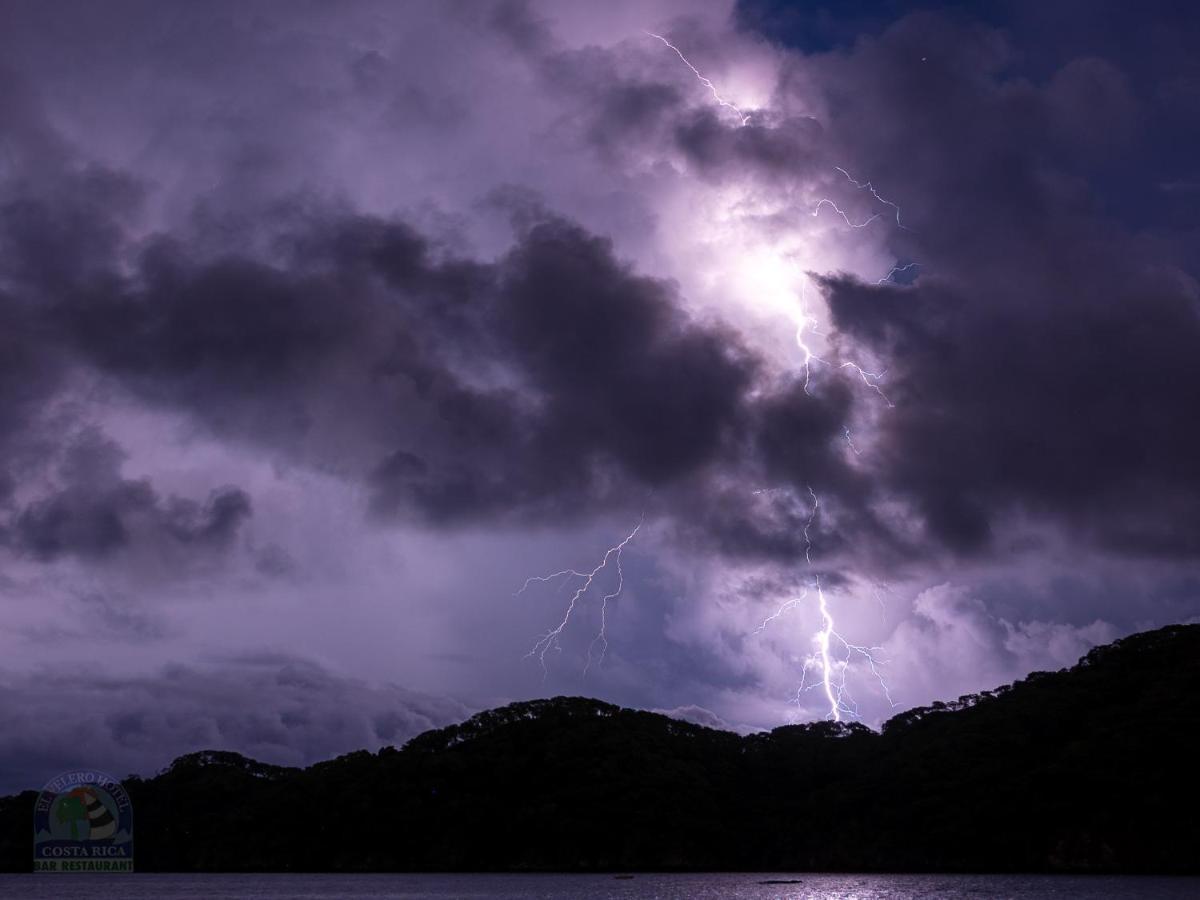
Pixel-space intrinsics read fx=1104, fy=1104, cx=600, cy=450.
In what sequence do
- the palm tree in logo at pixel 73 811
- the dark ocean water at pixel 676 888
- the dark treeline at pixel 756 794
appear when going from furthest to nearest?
the palm tree in logo at pixel 73 811, the dark treeline at pixel 756 794, the dark ocean water at pixel 676 888

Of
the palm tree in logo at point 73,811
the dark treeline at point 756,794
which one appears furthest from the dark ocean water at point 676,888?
the palm tree in logo at point 73,811

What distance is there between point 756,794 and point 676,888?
135 feet

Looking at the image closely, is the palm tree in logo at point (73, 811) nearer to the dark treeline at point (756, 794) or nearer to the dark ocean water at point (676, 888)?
the dark treeline at point (756, 794)

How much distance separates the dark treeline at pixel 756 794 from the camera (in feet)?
322

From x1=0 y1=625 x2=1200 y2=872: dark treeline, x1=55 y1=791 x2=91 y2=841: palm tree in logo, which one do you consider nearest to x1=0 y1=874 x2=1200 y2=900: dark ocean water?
x1=0 y1=625 x2=1200 y2=872: dark treeline

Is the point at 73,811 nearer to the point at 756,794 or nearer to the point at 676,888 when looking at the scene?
the point at 756,794

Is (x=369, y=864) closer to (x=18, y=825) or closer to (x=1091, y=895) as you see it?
(x=18, y=825)

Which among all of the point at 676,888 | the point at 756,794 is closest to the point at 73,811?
the point at 756,794

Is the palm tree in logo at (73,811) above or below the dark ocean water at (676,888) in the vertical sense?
above

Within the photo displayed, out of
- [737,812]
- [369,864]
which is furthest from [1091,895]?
[369,864]

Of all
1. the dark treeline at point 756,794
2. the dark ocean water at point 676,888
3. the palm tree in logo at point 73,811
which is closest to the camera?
the dark ocean water at point 676,888

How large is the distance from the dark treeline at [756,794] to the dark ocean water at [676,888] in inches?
271

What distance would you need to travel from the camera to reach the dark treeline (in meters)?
98.2

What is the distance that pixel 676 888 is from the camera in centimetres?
8938
